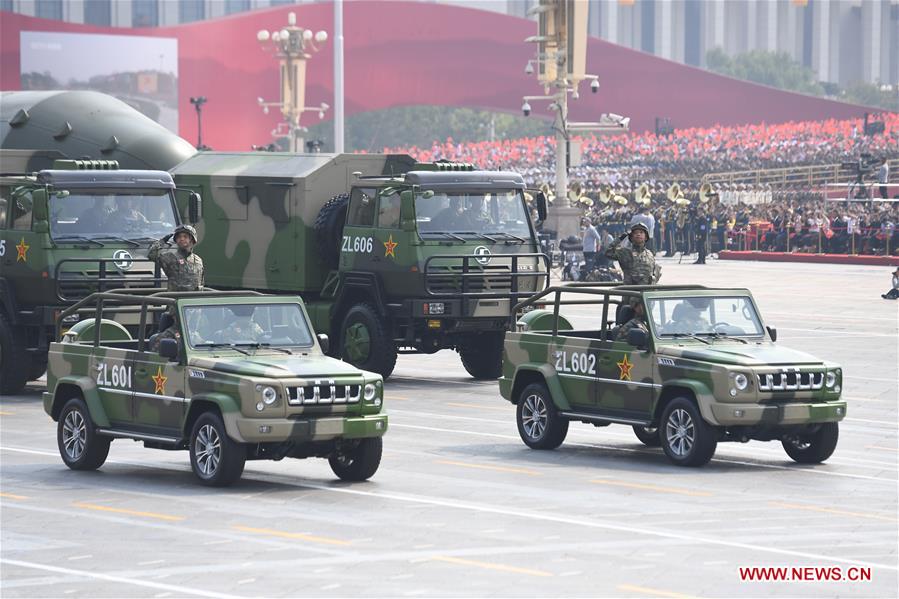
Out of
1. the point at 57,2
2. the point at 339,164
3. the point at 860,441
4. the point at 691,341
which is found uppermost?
the point at 57,2

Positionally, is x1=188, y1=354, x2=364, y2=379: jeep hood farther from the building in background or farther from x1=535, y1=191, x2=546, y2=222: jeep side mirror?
the building in background

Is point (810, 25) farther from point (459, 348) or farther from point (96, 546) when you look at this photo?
point (96, 546)

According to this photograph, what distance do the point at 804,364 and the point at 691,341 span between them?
1134mm

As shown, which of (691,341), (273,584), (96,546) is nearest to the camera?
(273,584)

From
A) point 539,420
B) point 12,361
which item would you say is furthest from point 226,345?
point 12,361

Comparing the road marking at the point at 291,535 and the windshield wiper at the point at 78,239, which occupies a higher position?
the windshield wiper at the point at 78,239

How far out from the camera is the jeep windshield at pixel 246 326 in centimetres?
1614

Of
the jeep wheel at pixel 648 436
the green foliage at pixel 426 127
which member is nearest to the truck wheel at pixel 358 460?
the jeep wheel at pixel 648 436

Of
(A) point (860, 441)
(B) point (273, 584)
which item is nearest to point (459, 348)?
(A) point (860, 441)

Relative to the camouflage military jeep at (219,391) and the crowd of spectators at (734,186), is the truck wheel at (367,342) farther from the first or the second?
the crowd of spectators at (734,186)

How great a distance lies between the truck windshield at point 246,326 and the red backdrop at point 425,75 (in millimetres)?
66103

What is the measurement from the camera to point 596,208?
61.7 m

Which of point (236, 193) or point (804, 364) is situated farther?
point (236, 193)

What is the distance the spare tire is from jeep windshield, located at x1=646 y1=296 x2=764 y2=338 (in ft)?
30.3
